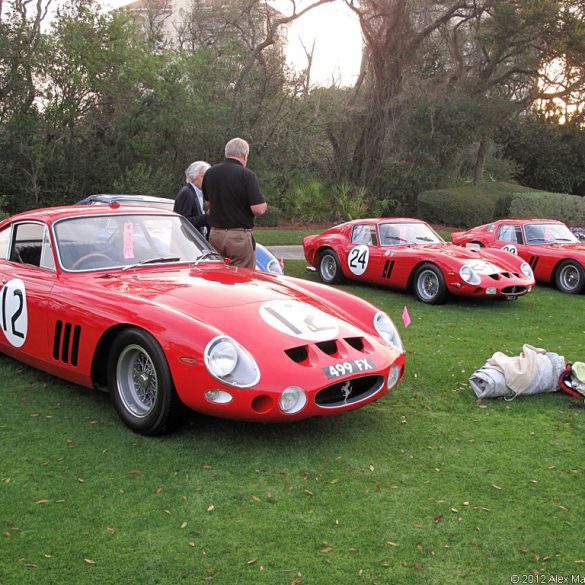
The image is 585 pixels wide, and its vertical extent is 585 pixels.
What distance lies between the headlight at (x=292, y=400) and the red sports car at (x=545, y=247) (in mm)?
7971

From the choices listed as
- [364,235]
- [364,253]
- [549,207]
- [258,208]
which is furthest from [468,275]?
[549,207]

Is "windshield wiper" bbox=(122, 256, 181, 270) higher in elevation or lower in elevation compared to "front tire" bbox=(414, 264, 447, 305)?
higher

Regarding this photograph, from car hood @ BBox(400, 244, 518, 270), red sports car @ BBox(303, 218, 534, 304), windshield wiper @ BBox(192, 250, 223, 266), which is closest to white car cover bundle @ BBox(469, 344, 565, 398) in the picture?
windshield wiper @ BBox(192, 250, 223, 266)

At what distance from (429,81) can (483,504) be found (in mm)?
25177

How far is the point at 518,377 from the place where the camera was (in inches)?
203

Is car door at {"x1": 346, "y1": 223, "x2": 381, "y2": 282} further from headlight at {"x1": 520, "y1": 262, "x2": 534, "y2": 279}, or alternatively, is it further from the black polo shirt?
the black polo shirt

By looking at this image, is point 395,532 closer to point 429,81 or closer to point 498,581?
point 498,581

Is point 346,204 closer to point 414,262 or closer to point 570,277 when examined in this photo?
point 570,277

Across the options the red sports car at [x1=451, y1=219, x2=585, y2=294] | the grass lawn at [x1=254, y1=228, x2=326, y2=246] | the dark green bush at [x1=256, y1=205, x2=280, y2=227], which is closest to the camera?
the red sports car at [x1=451, y1=219, x2=585, y2=294]

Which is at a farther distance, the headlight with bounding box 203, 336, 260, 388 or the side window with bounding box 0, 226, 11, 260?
the side window with bounding box 0, 226, 11, 260

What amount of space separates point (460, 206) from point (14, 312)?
1945 centimetres

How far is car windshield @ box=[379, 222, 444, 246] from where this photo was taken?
10445 millimetres

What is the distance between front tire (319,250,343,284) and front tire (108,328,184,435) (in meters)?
7.13

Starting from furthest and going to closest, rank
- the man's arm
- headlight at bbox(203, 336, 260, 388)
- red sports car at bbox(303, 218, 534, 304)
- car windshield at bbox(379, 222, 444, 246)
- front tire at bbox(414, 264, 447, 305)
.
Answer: car windshield at bbox(379, 222, 444, 246) → front tire at bbox(414, 264, 447, 305) → red sports car at bbox(303, 218, 534, 304) → the man's arm → headlight at bbox(203, 336, 260, 388)
